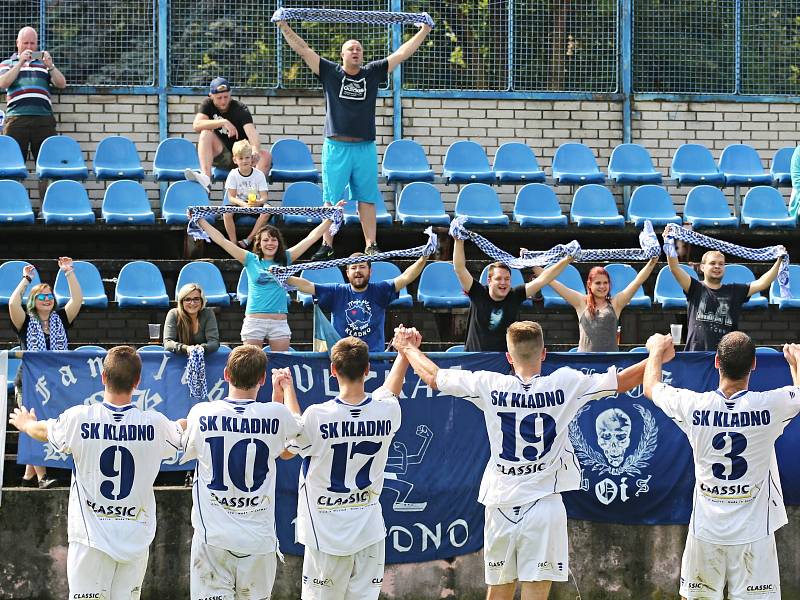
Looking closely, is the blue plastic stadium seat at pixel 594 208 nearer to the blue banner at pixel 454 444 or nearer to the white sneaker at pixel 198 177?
the white sneaker at pixel 198 177

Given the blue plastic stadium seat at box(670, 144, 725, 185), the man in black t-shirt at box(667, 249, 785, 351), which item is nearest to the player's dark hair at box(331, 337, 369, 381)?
the man in black t-shirt at box(667, 249, 785, 351)

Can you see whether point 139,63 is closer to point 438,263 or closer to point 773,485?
point 438,263

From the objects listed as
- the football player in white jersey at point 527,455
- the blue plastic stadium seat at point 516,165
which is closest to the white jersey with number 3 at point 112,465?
the football player in white jersey at point 527,455

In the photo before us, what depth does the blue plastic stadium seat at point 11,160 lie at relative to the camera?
14320mm

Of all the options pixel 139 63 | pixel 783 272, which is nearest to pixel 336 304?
pixel 783 272

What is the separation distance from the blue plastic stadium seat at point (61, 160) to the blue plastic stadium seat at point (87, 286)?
66.9 inches

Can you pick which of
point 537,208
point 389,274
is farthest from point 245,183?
point 537,208

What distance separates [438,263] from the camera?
44.0ft

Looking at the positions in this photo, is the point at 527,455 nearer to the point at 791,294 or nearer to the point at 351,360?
the point at 351,360

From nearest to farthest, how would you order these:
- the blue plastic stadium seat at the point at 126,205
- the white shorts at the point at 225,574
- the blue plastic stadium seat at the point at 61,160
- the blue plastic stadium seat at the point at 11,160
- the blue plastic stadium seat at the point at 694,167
Result: the white shorts at the point at 225,574, the blue plastic stadium seat at the point at 126,205, the blue plastic stadium seat at the point at 11,160, the blue plastic stadium seat at the point at 61,160, the blue plastic stadium seat at the point at 694,167

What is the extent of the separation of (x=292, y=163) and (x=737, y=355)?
832 cm

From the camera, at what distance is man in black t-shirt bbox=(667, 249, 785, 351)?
1083cm

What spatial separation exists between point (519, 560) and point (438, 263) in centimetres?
566

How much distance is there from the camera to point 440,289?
1329cm
